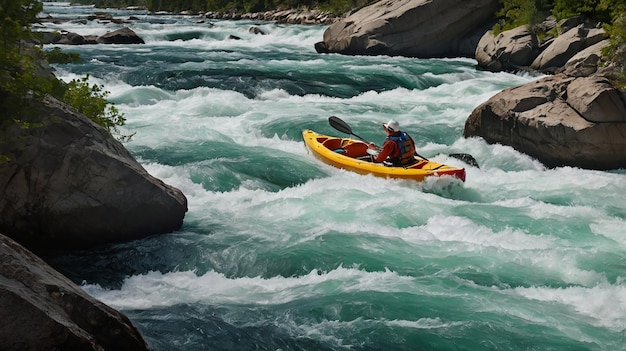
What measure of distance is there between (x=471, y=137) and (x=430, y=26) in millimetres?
13082

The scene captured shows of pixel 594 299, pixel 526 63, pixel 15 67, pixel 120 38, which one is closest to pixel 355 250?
pixel 594 299

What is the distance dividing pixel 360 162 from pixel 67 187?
505 cm

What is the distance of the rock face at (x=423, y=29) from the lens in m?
25.3

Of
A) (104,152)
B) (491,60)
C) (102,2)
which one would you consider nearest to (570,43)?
(491,60)

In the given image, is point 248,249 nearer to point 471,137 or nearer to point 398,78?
point 471,137

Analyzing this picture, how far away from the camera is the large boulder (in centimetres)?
1131

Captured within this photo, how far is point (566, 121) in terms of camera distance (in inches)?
450

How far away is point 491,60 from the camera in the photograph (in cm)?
2208

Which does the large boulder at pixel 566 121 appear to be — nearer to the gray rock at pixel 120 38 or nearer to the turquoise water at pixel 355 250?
the turquoise water at pixel 355 250

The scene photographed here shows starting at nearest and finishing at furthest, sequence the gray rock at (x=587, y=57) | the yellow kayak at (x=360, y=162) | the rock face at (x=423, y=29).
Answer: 1. the yellow kayak at (x=360, y=162)
2. the gray rock at (x=587, y=57)
3. the rock face at (x=423, y=29)

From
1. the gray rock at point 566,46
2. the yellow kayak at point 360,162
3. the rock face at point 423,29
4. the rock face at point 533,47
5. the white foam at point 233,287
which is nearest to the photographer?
the white foam at point 233,287

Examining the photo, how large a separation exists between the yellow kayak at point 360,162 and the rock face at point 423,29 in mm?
13414

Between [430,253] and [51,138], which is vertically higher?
[51,138]

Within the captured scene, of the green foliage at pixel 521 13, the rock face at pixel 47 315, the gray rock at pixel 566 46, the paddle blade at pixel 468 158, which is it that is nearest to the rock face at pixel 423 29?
the green foliage at pixel 521 13
